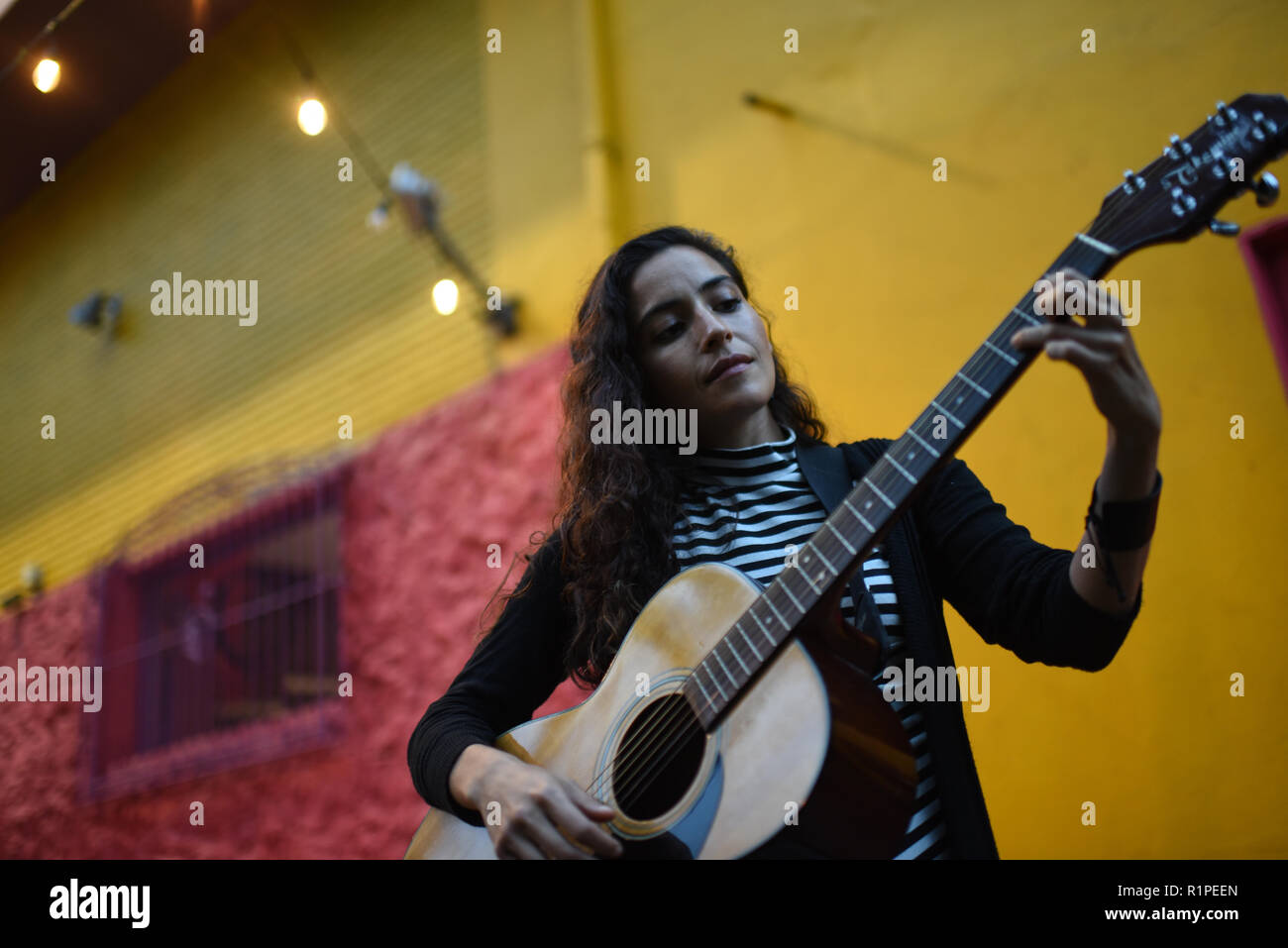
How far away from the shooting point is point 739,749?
1472 mm

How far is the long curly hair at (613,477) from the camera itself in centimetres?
186

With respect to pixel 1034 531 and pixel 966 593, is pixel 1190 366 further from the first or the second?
pixel 966 593

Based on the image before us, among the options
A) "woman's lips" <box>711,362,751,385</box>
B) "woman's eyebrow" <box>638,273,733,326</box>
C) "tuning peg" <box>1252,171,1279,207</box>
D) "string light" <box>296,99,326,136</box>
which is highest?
"string light" <box>296,99,326,136</box>

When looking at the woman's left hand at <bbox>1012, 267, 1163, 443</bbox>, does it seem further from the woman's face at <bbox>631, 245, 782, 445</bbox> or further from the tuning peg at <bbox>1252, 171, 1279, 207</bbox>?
the woman's face at <bbox>631, 245, 782, 445</bbox>

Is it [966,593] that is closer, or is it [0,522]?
[966,593]

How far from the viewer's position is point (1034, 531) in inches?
131

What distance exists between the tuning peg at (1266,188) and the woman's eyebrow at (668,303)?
0.93 metres

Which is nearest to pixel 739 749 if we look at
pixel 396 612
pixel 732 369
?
pixel 732 369

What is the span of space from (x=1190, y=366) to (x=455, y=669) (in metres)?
3.41

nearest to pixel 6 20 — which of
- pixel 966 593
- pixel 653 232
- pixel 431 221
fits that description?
pixel 431 221

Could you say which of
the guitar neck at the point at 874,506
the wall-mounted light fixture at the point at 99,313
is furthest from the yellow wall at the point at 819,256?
the guitar neck at the point at 874,506

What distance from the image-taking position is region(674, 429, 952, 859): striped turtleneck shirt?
153cm

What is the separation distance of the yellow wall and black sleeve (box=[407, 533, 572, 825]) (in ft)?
6.21

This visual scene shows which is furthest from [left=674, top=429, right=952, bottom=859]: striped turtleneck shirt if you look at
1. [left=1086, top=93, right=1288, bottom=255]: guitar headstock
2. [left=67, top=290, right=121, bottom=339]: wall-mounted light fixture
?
[left=67, top=290, right=121, bottom=339]: wall-mounted light fixture
